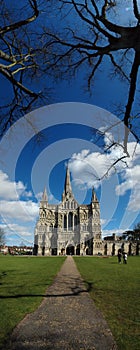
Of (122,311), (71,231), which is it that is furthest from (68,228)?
(122,311)

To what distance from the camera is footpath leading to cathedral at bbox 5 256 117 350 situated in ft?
11.2

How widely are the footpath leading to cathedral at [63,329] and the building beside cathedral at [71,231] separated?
64.8m

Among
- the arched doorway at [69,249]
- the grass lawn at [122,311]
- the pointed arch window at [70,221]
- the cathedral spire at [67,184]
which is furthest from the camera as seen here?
the cathedral spire at [67,184]

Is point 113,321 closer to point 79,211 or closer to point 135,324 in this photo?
point 135,324

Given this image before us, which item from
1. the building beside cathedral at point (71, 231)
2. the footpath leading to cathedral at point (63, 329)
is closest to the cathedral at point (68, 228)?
the building beside cathedral at point (71, 231)

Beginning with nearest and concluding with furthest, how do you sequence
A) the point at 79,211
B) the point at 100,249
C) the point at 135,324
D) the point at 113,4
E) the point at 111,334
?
1. the point at 111,334
2. the point at 135,324
3. the point at 113,4
4. the point at 100,249
5. the point at 79,211

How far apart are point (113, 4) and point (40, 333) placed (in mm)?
7308

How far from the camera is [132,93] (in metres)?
5.04

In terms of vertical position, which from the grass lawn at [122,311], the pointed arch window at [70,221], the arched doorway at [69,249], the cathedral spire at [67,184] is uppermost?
the cathedral spire at [67,184]

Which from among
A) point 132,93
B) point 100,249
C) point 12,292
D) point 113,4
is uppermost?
point 113,4

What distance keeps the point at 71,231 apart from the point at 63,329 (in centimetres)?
7247

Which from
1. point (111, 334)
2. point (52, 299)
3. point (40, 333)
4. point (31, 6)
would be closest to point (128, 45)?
point (31, 6)

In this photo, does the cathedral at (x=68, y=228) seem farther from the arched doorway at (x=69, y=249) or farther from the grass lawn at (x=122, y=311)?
the grass lawn at (x=122, y=311)

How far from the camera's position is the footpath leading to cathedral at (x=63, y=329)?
343cm
